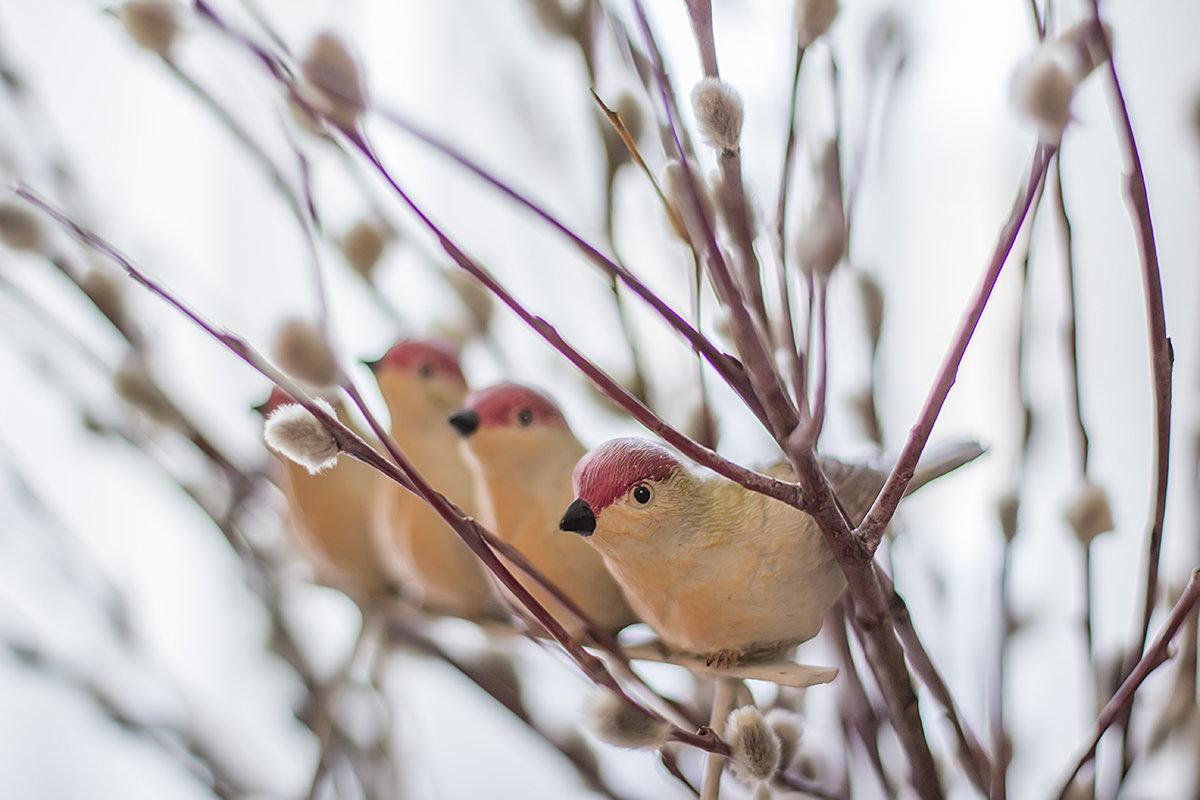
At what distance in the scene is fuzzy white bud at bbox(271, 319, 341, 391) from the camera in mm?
211

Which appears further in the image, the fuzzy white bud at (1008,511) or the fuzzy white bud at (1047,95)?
the fuzzy white bud at (1008,511)

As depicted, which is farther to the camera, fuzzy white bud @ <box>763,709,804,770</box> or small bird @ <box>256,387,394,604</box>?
small bird @ <box>256,387,394,604</box>

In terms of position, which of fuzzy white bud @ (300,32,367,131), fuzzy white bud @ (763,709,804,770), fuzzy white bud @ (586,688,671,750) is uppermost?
fuzzy white bud @ (300,32,367,131)

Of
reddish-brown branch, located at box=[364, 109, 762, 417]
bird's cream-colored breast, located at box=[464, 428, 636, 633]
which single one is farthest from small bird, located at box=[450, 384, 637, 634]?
reddish-brown branch, located at box=[364, 109, 762, 417]

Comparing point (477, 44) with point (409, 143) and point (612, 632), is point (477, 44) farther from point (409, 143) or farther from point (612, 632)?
point (612, 632)

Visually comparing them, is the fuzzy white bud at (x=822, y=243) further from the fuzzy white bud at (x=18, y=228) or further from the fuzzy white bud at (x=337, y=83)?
the fuzzy white bud at (x=18, y=228)

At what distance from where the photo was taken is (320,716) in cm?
35

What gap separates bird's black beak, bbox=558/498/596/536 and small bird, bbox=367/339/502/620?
0.33 feet

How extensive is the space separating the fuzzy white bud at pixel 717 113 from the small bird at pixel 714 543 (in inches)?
3.3

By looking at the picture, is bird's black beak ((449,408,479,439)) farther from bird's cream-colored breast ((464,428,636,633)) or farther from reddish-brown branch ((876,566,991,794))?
reddish-brown branch ((876,566,991,794))

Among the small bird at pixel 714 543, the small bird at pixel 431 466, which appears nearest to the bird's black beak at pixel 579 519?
the small bird at pixel 714 543

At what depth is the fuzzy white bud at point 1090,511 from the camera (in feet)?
0.77

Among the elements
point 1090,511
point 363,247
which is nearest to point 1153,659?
point 1090,511

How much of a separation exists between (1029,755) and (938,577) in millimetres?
195
